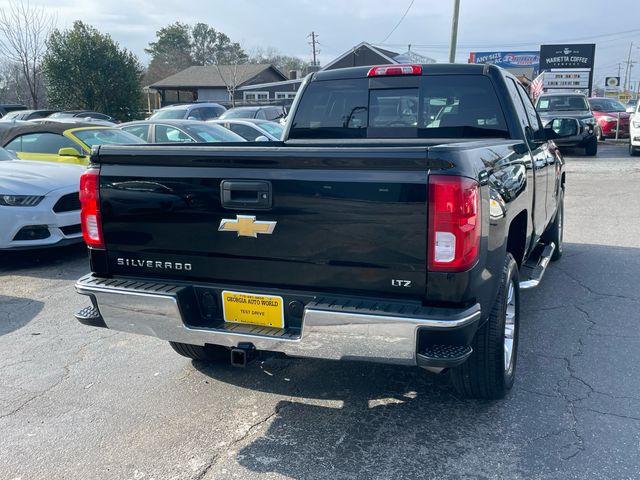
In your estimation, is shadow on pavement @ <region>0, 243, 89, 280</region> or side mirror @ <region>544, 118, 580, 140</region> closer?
side mirror @ <region>544, 118, 580, 140</region>

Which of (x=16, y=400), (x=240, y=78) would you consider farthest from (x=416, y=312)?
(x=240, y=78)

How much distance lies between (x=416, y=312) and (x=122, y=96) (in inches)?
1414

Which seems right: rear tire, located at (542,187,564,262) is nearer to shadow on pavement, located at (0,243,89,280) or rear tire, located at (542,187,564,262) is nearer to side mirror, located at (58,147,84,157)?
shadow on pavement, located at (0,243,89,280)

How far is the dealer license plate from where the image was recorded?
3.07 metres

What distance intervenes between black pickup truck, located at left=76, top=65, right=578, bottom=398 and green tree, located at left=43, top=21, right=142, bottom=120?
3451cm

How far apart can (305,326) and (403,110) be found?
2.51 m

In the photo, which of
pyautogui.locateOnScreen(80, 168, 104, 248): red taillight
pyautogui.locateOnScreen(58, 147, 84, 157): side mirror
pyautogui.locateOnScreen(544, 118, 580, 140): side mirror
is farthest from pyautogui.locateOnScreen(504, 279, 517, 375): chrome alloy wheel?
pyautogui.locateOnScreen(58, 147, 84, 157): side mirror

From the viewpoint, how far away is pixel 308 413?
3.52 m

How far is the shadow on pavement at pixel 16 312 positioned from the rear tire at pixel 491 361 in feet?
12.4

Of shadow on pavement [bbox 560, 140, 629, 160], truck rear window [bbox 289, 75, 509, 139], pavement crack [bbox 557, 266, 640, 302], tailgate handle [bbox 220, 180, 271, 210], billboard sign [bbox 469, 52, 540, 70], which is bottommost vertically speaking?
pavement crack [bbox 557, 266, 640, 302]

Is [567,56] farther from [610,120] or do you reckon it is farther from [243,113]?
[243,113]

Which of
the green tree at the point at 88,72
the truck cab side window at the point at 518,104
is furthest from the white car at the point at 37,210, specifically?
the green tree at the point at 88,72

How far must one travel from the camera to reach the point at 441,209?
2.68m

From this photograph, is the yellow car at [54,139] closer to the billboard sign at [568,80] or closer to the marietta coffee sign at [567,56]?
the billboard sign at [568,80]
